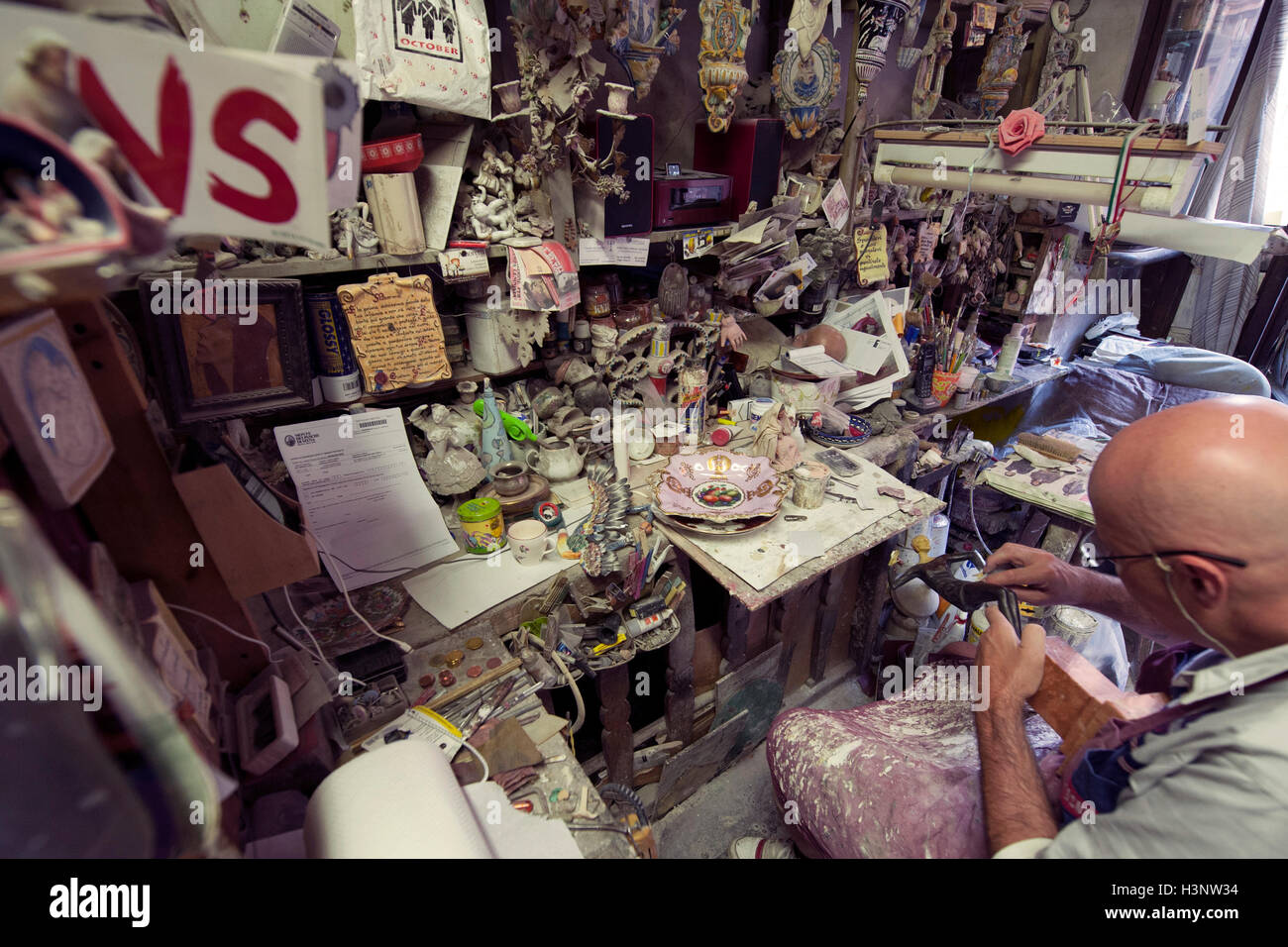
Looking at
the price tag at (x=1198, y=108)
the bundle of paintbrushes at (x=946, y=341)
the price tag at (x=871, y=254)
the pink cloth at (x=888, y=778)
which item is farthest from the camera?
the bundle of paintbrushes at (x=946, y=341)

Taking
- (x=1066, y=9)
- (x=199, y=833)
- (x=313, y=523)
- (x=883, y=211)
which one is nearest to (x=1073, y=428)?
(x=883, y=211)

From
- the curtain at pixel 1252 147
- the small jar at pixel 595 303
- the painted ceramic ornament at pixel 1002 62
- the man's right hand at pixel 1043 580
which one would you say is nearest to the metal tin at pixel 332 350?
the small jar at pixel 595 303

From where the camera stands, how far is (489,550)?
174cm

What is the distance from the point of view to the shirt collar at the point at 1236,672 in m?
0.85

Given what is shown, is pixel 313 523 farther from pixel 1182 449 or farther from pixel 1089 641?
pixel 1089 641

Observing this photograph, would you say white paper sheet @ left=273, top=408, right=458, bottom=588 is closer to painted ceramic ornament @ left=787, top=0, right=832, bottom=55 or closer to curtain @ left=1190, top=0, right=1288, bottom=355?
painted ceramic ornament @ left=787, top=0, right=832, bottom=55

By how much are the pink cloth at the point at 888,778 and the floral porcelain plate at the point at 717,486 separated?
0.62 metres

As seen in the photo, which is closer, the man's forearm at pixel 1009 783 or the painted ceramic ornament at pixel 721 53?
the man's forearm at pixel 1009 783

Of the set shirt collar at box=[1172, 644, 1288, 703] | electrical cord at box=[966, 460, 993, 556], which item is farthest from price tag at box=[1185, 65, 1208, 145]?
electrical cord at box=[966, 460, 993, 556]

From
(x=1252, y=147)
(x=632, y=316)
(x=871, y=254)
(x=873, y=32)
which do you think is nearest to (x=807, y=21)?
(x=873, y=32)

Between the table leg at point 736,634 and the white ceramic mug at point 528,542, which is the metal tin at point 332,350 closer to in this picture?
the white ceramic mug at point 528,542

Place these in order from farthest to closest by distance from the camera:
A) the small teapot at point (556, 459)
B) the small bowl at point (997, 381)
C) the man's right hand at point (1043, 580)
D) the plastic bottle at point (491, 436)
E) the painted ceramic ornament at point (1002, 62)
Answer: the small bowl at point (997, 381) < the painted ceramic ornament at point (1002, 62) < the small teapot at point (556, 459) < the plastic bottle at point (491, 436) < the man's right hand at point (1043, 580)

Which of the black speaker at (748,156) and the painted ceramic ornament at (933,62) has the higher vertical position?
the painted ceramic ornament at (933,62)
